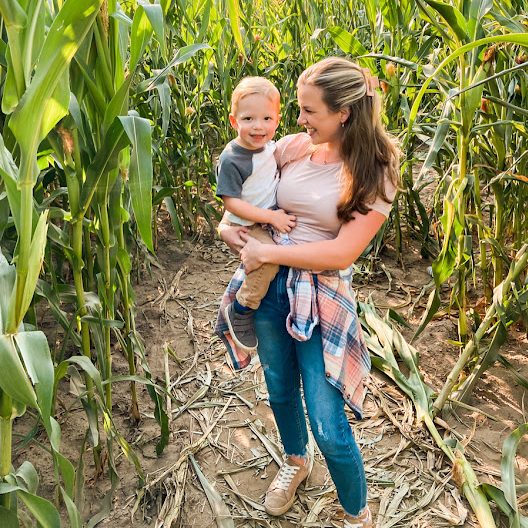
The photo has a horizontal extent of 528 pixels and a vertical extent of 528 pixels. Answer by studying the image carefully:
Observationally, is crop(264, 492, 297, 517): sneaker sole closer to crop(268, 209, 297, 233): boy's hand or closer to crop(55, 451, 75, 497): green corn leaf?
crop(55, 451, 75, 497): green corn leaf

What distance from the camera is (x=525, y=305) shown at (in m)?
2.14

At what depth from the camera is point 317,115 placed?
5.19ft

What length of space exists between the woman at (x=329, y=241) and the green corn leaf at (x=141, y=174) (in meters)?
0.42

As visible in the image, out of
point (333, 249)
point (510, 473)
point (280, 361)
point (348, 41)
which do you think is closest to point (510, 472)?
point (510, 473)

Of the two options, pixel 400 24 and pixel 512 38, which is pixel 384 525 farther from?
pixel 400 24

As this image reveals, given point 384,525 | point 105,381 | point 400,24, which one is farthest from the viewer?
point 400,24

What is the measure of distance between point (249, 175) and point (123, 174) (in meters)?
0.38

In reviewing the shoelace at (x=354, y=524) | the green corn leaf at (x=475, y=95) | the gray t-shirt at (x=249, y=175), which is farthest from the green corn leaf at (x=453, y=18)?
the shoelace at (x=354, y=524)

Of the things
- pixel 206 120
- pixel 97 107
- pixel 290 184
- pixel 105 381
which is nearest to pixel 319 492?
pixel 105 381

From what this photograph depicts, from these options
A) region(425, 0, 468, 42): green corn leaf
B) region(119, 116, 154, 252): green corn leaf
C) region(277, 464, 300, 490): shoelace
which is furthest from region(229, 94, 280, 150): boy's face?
region(277, 464, 300, 490): shoelace

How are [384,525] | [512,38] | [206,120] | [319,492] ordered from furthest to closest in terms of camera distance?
[206,120] → [319,492] → [384,525] → [512,38]

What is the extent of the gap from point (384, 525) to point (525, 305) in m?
0.84

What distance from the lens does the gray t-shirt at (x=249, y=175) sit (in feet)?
5.52

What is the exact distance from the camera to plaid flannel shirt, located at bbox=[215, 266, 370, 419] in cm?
162
